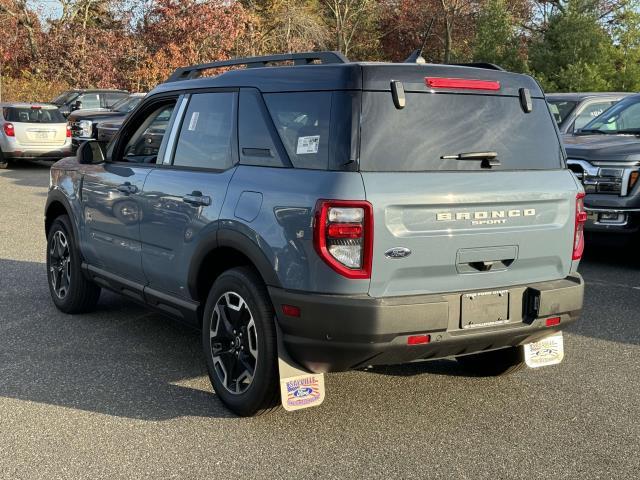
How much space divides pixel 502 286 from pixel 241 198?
1458 mm

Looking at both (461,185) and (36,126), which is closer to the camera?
(461,185)

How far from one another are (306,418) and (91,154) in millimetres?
2854

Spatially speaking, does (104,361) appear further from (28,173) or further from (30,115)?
(30,115)

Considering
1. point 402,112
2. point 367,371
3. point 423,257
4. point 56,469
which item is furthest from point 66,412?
point 402,112

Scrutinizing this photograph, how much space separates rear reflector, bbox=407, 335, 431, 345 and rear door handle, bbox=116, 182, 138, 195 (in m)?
2.35

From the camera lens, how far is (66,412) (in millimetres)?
4383

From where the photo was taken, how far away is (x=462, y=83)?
412cm

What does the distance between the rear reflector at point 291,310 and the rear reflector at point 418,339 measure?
56 cm

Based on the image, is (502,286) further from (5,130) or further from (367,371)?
(5,130)

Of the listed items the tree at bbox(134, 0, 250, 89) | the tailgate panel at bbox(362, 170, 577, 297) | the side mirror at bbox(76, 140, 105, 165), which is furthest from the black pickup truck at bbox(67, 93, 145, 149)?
the tailgate panel at bbox(362, 170, 577, 297)

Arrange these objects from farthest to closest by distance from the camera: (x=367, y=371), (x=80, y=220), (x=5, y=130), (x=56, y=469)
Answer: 1. (x=5, y=130)
2. (x=80, y=220)
3. (x=367, y=371)
4. (x=56, y=469)

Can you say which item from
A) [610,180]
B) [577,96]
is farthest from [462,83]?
[577,96]

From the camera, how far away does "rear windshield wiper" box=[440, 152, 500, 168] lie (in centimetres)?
403

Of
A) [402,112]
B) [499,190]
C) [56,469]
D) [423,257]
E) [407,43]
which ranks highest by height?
[407,43]
